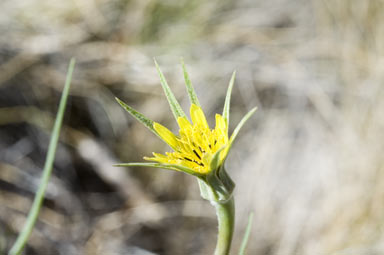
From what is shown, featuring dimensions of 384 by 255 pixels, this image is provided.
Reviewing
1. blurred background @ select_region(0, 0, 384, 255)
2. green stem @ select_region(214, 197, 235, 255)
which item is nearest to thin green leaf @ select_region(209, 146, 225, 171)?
green stem @ select_region(214, 197, 235, 255)

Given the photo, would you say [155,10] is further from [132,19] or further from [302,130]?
[302,130]

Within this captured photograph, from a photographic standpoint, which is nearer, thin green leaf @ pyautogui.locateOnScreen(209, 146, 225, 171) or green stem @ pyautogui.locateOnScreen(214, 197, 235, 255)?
thin green leaf @ pyautogui.locateOnScreen(209, 146, 225, 171)

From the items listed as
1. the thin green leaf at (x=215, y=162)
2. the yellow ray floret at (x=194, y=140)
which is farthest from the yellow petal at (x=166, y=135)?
the thin green leaf at (x=215, y=162)

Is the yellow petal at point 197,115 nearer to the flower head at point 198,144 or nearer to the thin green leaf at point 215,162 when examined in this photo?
the flower head at point 198,144

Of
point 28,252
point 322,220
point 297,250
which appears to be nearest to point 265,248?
point 297,250

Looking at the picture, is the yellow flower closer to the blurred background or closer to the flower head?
the flower head

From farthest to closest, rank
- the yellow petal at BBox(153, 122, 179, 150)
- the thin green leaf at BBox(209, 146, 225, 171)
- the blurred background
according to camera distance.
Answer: the blurred background, the yellow petal at BBox(153, 122, 179, 150), the thin green leaf at BBox(209, 146, 225, 171)

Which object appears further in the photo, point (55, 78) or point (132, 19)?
point (132, 19)
